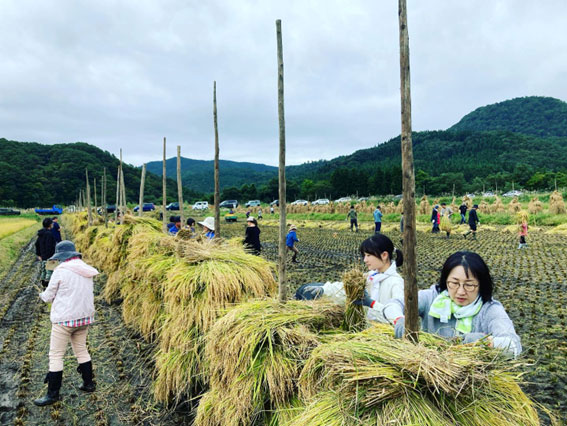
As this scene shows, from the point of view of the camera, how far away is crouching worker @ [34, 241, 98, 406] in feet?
12.7

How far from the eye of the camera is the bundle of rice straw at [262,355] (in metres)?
2.33

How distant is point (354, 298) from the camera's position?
7.72 feet

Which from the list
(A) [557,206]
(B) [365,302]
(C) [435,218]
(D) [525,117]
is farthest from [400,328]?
(D) [525,117]

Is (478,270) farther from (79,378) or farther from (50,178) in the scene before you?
(50,178)

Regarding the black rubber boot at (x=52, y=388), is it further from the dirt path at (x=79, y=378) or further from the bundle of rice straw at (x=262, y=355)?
the bundle of rice straw at (x=262, y=355)

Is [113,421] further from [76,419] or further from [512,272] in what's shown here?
[512,272]

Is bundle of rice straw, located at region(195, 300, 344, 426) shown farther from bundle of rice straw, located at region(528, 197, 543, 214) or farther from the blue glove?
bundle of rice straw, located at region(528, 197, 543, 214)

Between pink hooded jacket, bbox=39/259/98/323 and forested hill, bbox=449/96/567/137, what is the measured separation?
173663 mm

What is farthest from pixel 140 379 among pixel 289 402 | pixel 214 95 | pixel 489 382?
pixel 214 95

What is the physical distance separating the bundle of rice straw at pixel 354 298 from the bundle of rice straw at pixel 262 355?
4.4 inches

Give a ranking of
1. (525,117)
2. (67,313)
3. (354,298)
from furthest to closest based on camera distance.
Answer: (525,117), (67,313), (354,298)

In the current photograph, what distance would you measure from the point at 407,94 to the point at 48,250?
9.05 m

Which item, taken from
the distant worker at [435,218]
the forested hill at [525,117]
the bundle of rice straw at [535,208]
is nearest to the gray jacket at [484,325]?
the distant worker at [435,218]

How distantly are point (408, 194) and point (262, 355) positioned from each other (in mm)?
1430
